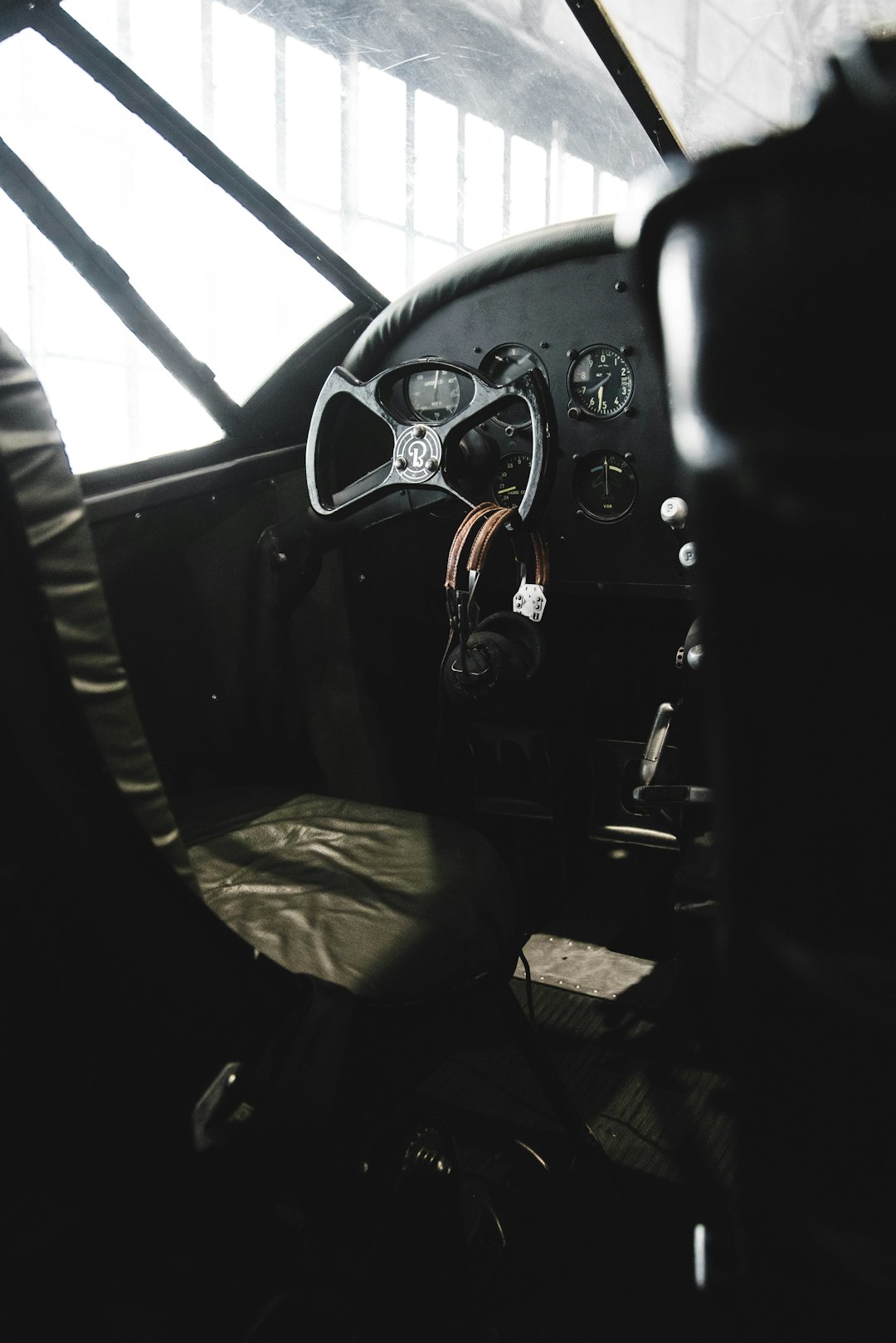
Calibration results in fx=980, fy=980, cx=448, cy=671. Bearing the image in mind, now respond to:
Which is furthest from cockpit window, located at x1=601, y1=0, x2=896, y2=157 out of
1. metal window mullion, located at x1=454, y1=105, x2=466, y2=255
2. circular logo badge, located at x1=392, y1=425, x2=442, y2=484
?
circular logo badge, located at x1=392, y1=425, x2=442, y2=484

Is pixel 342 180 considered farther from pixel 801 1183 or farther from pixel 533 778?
pixel 801 1183

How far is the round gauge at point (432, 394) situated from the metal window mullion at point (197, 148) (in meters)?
0.39

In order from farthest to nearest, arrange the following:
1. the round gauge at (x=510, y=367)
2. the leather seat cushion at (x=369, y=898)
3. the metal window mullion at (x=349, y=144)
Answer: the metal window mullion at (x=349, y=144)
the round gauge at (x=510, y=367)
the leather seat cushion at (x=369, y=898)

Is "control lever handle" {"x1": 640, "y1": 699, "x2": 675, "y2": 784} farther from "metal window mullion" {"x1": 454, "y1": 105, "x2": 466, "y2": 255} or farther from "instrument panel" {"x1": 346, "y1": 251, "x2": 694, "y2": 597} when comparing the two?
"metal window mullion" {"x1": 454, "y1": 105, "x2": 466, "y2": 255}

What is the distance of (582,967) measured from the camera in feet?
6.45

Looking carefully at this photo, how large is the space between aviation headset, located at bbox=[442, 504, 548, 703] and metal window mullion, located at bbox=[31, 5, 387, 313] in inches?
42.7

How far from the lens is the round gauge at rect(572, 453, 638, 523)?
1.82 m

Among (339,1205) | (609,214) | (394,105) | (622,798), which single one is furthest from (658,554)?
(394,105)

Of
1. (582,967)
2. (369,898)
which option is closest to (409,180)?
(582,967)

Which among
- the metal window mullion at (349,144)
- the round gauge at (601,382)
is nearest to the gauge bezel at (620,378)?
the round gauge at (601,382)

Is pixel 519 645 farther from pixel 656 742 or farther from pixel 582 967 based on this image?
pixel 582 967

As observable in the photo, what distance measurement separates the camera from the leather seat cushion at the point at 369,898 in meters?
0.86

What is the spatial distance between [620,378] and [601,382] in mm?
37

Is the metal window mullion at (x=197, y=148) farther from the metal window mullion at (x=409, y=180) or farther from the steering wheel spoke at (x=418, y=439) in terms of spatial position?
the steering wheel spoke at (x=418, y=439)
